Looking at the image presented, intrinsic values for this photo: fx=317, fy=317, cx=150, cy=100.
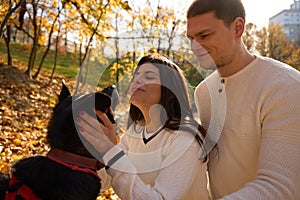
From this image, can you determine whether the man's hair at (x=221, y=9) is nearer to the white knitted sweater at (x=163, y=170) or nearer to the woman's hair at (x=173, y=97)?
the woman's hair at (x=173, y=97)

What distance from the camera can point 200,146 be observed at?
2.08 meters

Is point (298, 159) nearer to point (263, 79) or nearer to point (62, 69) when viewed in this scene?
point (263, 79)

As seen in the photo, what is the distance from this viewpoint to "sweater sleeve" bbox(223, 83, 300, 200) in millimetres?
1846

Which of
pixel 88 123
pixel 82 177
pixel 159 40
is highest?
pixel 159 40

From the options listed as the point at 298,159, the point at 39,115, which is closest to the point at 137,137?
the point at 298,159

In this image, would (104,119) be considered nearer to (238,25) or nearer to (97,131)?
(97,131)

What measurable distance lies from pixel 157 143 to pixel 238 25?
1033mm

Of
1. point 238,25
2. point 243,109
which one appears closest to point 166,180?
point 243,109

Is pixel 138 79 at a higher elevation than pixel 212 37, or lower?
lower

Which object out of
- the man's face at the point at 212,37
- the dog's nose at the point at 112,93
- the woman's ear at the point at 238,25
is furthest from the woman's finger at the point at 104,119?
the woman's ear at the point at 238,25

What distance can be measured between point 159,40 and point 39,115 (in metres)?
3.54

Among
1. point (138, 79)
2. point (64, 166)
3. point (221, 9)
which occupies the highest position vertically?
point (221, 9)

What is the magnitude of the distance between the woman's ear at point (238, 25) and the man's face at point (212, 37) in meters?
0.04

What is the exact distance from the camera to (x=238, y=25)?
2.29 meters
